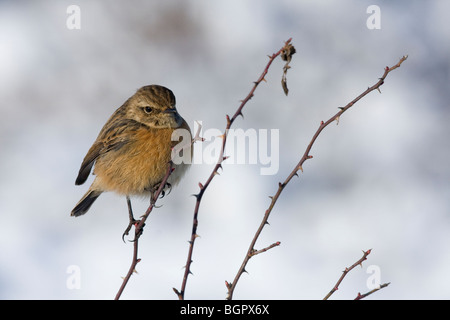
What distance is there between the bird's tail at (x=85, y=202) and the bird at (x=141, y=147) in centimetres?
33

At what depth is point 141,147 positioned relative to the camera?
14.9 ft

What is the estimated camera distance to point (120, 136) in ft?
15.4

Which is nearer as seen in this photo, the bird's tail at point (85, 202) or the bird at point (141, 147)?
the bird at point (141, 147)

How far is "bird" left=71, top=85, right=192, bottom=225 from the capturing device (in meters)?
4.45

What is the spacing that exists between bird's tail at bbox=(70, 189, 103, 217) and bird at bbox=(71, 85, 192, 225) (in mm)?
332

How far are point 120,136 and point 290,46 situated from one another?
2.44 metres

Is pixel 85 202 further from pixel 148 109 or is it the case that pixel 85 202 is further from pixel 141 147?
pixel 148 109

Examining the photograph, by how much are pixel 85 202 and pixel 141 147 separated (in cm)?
104

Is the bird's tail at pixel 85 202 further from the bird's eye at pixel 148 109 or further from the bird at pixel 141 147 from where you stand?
the bird's eye at pixel 148 109

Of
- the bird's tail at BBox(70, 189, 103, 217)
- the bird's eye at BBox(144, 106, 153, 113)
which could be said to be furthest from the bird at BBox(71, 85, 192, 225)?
the bird's tail at BBox(70, 189, 103, 217)

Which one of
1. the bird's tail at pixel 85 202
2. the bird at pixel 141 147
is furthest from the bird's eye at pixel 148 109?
the bird's tail at pixel 85 202

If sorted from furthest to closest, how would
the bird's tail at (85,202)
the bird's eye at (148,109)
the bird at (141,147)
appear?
1. the bird's tail at (85,202)
2. the bird's eye at (148,109)
3. the bird at (141,147)

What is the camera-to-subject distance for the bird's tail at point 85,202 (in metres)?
5.16
